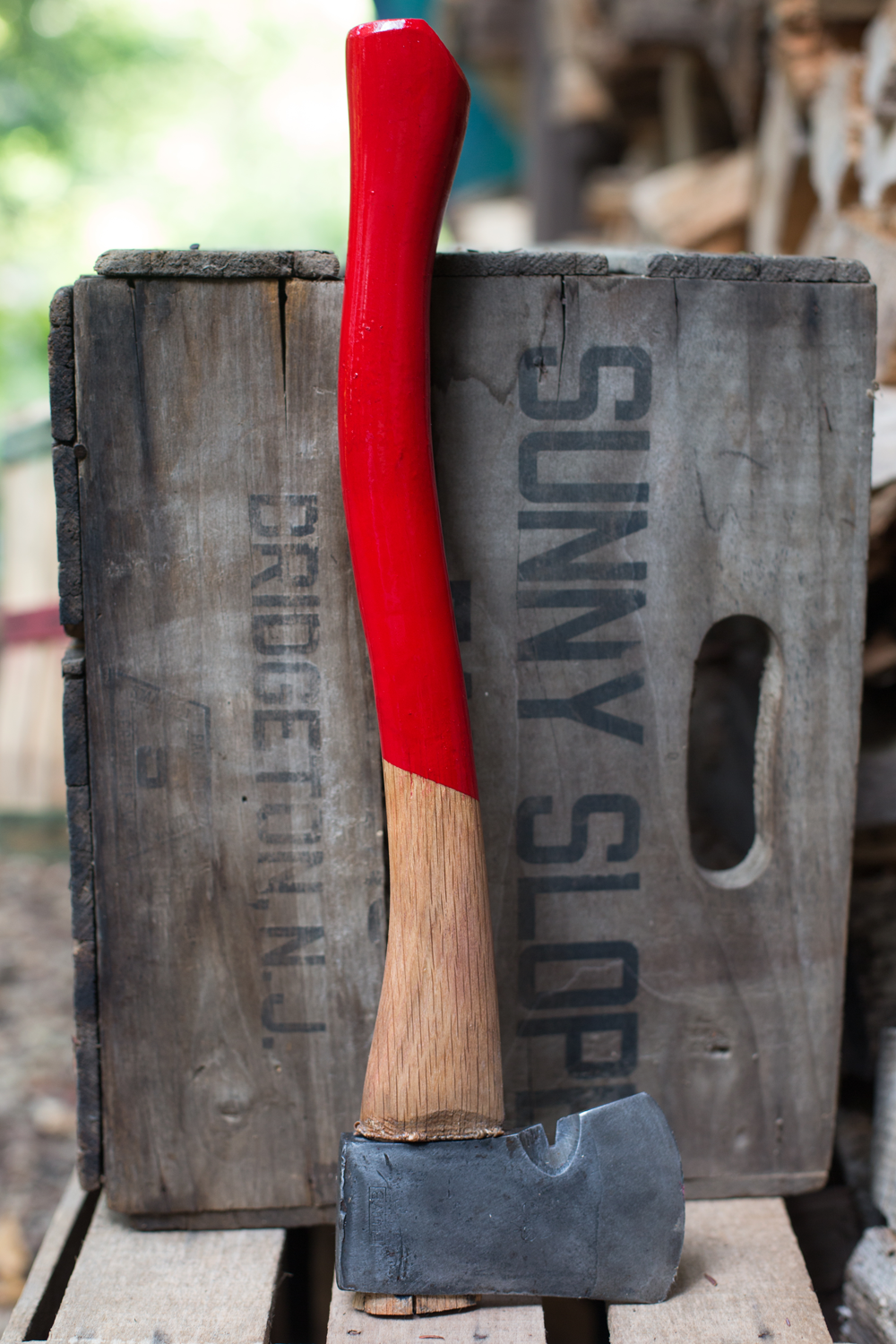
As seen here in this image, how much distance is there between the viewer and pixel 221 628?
1091 millimetres

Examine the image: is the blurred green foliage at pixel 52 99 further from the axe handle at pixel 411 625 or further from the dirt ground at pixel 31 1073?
the axe handle at pixel 411 625

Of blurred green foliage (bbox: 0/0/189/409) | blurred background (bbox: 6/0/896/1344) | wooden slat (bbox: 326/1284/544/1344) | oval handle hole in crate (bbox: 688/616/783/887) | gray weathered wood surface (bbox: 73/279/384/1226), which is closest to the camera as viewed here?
wooden slat (bbox: 326/1284/544/1344)

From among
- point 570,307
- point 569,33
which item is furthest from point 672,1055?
point 569,33

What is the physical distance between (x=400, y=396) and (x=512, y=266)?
0.72 feet

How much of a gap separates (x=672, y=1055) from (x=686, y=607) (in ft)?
1.79

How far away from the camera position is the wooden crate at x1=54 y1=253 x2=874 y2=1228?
1.07m

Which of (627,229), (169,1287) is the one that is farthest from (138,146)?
(169,1287)

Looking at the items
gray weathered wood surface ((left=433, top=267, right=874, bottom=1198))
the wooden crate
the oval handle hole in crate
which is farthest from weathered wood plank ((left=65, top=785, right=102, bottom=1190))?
the oval handle hole in crate

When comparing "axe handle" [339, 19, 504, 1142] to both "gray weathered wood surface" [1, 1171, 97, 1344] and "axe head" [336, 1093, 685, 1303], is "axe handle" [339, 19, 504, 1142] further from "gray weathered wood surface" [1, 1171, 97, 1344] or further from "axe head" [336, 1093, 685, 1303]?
"gray weathered wood surface" [1, 1171, 97, 1344]

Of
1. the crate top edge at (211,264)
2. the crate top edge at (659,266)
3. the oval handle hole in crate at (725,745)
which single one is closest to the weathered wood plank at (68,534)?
the crate top edge at (211,264)

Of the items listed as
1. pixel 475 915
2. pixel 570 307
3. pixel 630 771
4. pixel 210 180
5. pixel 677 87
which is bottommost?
pixel 475 915

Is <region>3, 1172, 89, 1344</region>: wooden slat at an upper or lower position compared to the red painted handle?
lower

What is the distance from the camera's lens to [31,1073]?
210cm

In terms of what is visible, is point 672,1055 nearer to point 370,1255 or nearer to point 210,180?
point 370,1255
